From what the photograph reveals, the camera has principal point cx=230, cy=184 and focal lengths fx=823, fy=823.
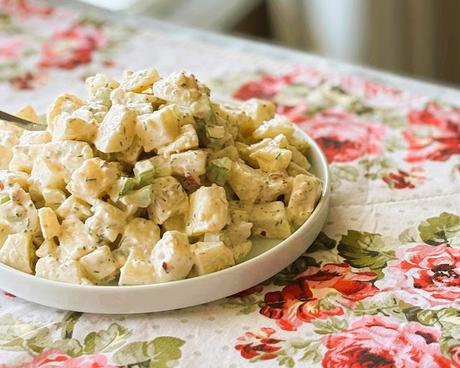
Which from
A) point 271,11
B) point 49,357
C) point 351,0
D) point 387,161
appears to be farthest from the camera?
point 271,11

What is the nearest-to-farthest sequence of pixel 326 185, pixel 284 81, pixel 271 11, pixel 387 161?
1. pixel 326 185
2. pixel 387 161
3. pixel 284 81
4. pixel 271 11

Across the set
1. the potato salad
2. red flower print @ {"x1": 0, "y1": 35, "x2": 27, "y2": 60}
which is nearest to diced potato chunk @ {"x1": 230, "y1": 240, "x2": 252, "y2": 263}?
the potato salad

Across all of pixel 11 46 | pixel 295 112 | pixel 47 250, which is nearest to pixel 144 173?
pixel 47 250

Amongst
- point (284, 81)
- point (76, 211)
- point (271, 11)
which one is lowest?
point (271, 11)

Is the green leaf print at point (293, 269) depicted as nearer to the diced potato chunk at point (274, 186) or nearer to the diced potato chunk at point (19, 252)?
the diced potato chunk at point (274, 186)

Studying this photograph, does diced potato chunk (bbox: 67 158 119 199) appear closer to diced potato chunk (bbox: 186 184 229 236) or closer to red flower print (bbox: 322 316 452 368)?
diced potato chunk (bbox: 186 184 229 236)

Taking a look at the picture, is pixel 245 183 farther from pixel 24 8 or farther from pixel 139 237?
pixel 24 8

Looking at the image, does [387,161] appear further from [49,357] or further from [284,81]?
[49,357]

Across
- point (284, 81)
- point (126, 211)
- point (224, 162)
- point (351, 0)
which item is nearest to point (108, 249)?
point (126, 211)
